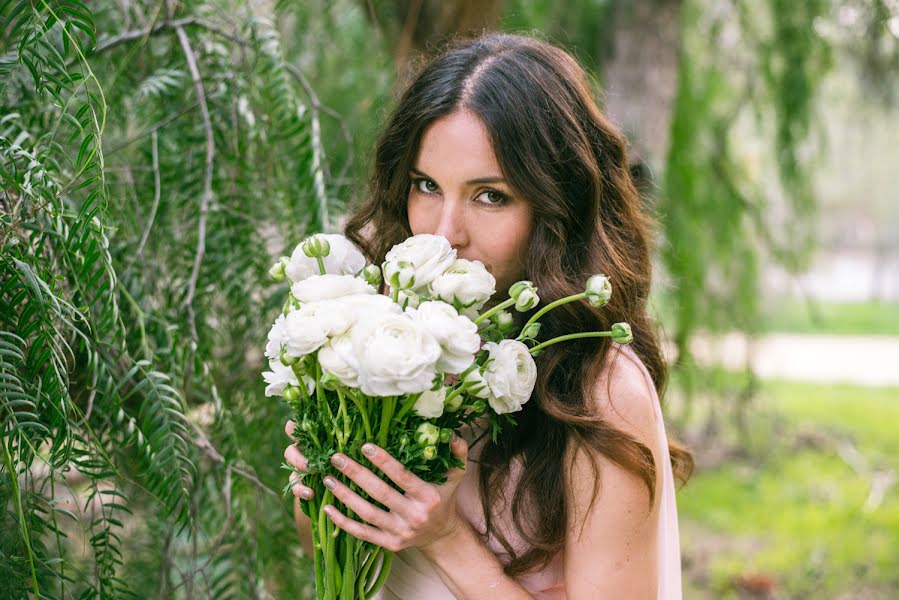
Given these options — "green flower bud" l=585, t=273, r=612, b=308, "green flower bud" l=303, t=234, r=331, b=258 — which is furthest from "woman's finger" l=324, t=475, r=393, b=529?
"green flower bud" l=585, t=273, r=612, b=308

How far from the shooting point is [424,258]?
3.94ft

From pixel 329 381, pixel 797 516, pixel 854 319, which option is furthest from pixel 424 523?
pixel 854 319

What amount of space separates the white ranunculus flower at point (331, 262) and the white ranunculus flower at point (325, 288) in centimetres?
9

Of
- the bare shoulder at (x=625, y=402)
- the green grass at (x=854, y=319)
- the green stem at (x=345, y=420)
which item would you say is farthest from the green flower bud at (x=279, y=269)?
the green grass at (x=854, y=319)

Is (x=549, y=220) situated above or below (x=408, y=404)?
above

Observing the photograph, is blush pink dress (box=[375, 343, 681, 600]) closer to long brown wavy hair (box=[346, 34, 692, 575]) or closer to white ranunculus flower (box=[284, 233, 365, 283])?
long brown wavy hair (box=[346, 34, 692, 575])

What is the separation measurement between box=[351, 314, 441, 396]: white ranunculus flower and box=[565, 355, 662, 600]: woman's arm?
0.43m

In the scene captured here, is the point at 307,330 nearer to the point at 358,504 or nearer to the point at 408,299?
the point at 408,299

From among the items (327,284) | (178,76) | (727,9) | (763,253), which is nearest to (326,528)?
(327,284)

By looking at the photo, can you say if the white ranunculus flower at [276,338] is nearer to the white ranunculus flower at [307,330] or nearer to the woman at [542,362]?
the white ranunculus flower at [307,330]

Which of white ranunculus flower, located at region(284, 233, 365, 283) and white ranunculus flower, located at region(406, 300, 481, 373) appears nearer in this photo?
white ranunculus flower, located at region(406, 300, 481, 373)

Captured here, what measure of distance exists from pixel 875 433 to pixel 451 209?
6137mm

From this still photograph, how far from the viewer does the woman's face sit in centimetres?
145

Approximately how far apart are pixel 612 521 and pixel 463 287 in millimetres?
473
